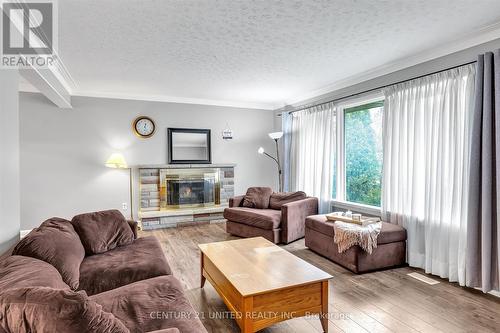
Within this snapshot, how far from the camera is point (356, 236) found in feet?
10.3

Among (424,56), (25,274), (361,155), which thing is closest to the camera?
(25,274)

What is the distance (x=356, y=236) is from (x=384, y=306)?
0.81 m

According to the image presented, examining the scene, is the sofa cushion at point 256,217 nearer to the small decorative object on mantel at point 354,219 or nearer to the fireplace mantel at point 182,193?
the small decorative object on mantel at point 354,219

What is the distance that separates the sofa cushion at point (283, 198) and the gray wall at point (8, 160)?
3487 mm

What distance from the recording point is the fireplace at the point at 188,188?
5.36 m

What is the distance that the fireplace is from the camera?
5359mm

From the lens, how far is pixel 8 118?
2.05 meters

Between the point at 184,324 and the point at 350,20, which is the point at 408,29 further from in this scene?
the point at 184,324

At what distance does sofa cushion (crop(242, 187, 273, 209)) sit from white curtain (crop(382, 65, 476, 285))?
1955 mm

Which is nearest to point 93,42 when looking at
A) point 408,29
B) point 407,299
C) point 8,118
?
point 8,118

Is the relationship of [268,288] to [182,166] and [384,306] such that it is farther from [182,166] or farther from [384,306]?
[182,166]

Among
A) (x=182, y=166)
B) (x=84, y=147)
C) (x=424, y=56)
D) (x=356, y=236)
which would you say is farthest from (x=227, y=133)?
(x=424, y=56)

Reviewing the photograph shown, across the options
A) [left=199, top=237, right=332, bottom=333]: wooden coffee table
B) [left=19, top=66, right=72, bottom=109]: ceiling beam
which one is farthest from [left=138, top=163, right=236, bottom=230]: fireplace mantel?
[left=199, top=237, right=332, bottom=333]: wooden coffee table

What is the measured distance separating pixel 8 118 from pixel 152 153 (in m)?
3.26
